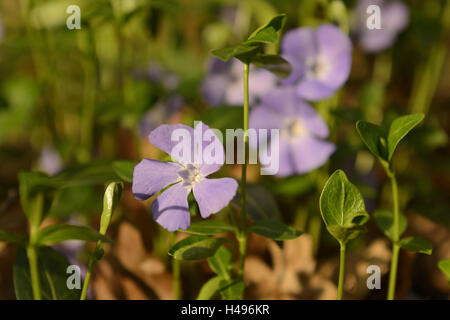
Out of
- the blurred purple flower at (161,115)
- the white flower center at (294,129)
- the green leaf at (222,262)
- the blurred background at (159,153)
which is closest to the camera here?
the green leaf at (222,262)

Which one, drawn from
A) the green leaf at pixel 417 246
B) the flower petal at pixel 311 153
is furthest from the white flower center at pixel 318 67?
the green leaf at pixel 417 246

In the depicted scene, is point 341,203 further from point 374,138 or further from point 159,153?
point 159,153

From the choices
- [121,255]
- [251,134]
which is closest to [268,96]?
[251,134]

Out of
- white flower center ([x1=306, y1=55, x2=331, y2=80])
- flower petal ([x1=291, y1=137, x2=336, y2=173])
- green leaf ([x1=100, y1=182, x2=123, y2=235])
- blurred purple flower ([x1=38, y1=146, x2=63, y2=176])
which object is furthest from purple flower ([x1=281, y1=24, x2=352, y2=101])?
blurred purple flower ([x1=38, y1=146, x2=63, y2=176])

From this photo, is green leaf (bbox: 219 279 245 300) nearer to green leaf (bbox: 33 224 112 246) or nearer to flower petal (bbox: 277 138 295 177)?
green leaf (bbox: 33 224 112 246)

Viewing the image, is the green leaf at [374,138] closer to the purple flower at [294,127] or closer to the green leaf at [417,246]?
the green leaf at [417,246]

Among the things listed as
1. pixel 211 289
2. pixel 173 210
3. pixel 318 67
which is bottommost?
pixel 211 289

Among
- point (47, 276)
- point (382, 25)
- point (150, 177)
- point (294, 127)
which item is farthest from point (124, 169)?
point (382, 25)
